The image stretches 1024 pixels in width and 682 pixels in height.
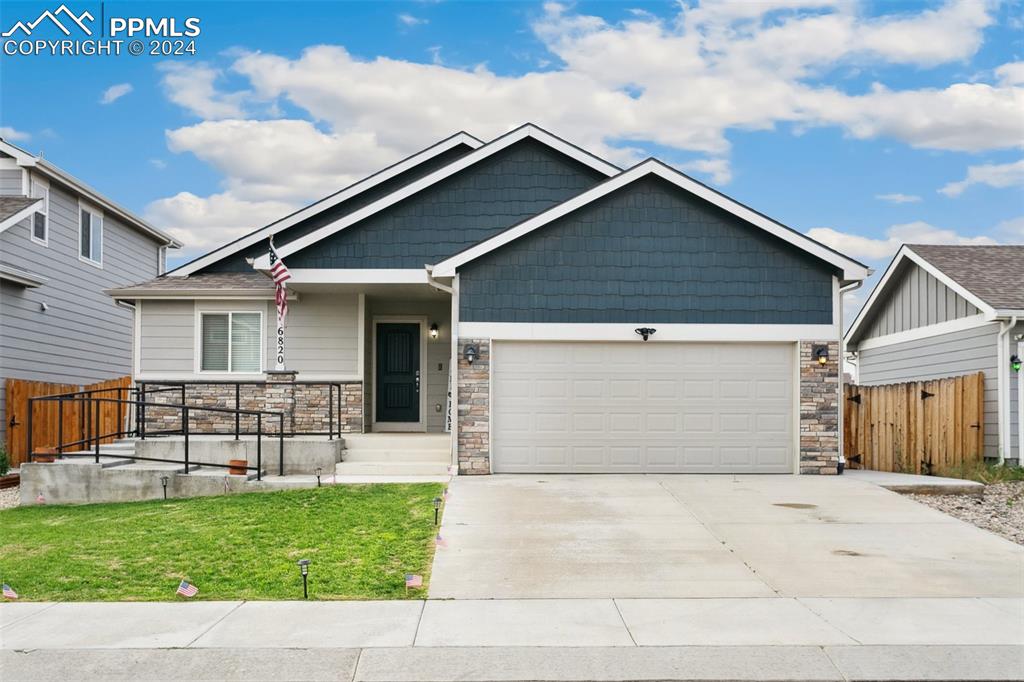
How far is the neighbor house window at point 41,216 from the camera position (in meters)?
20.8

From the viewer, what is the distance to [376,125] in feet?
75.8

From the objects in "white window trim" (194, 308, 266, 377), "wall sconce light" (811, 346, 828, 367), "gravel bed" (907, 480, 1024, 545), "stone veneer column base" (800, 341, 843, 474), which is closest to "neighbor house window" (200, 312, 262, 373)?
"white window trim" (194, 308, 266, 377)

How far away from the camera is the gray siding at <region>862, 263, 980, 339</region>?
60.2 feet

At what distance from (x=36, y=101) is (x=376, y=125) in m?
7.72

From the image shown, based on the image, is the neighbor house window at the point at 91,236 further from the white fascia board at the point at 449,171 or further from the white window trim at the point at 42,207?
the white fascia board at the point at 449,171

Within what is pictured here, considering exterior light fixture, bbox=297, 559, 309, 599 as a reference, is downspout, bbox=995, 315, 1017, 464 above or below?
above

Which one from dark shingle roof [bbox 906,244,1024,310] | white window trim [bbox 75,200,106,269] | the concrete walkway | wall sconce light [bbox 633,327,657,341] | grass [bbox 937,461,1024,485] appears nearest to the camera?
the concrete walkway

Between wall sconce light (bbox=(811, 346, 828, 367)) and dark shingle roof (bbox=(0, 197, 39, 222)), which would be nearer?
wall sconce light (bbox=(811, 346, 828, 367))

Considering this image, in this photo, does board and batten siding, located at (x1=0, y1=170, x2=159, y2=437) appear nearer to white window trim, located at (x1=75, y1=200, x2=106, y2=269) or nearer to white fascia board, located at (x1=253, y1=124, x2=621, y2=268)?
white window trim, located at (x1=75, y1=200, x2=106, y2=269)

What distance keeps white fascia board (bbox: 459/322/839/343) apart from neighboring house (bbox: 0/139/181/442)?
35.1 feet

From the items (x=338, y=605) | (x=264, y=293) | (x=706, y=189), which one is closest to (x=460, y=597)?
(x=338, y=605)

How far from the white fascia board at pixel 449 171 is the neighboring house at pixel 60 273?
7.26 m

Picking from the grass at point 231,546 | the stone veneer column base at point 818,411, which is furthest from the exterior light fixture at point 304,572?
the stone veneer column base at point 818,411

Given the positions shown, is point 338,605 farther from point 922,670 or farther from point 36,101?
point 36,101
